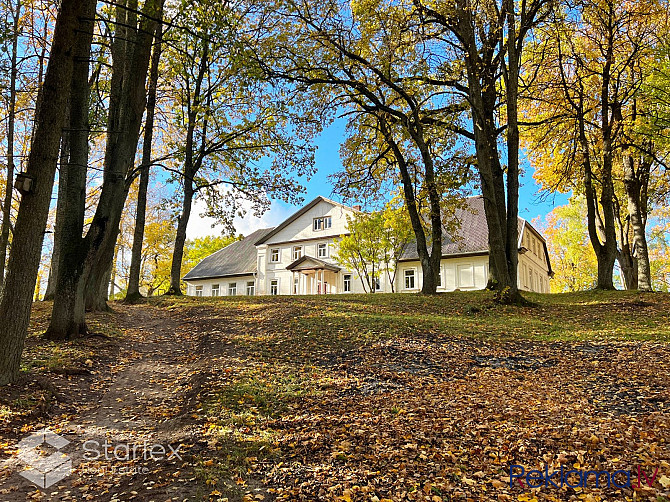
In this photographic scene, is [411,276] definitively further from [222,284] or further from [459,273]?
[222,284]

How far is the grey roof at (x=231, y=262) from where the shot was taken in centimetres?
4350

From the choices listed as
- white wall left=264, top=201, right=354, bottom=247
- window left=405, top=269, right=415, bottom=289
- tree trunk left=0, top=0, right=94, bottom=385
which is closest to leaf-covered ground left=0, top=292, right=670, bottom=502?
tree trunk left=0, top=0, right=94, bottom=385

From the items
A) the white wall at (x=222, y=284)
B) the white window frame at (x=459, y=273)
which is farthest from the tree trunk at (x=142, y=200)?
the white wall at (x=222, y=284)

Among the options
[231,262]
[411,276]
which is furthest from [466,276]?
[231,262]

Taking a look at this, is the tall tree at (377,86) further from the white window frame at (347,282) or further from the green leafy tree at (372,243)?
the white window frame at (347,282)

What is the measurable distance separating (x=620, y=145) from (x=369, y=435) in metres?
17.8

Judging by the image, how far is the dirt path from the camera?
4.06 metres

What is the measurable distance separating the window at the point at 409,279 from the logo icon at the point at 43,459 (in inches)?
1180

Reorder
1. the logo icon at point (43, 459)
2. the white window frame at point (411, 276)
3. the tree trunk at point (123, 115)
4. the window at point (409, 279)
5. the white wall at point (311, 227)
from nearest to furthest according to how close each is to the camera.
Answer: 1. the logo icon at point (43, 459)
2. the tree trunk at point (123, 115)
3. the white window frame at point (411, 276)
4. the window at point (409, 279)
5. the white wall at point (311, 227)

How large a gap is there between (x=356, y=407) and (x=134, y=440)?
9.03ft

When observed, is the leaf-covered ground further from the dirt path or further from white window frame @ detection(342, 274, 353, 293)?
white window frame @ detection(342, 274, 353, 293)

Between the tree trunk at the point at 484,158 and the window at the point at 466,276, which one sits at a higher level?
Result: the tree trunk at the point at 484,158

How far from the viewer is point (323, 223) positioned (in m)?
39.6

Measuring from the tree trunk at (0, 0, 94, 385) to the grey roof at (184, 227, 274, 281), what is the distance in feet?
118
